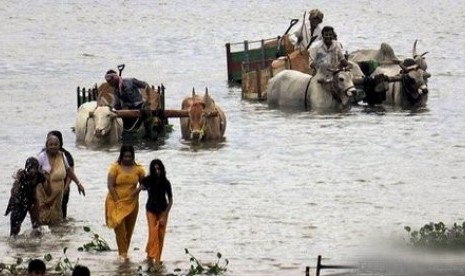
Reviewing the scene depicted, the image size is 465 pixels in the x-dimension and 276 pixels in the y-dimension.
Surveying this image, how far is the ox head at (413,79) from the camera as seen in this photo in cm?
3922

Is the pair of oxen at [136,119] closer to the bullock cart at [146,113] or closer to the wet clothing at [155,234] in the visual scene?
the bullock cart at [146,113]

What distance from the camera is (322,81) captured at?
124 ft

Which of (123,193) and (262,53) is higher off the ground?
(262,53)

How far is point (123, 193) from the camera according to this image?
20688 millimetres

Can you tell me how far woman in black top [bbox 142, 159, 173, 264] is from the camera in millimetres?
20016

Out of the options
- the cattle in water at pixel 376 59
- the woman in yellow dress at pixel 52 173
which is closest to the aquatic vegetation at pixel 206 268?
the woman in yellow dress at pixel 52 173

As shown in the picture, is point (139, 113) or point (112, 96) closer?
point (139, 113)

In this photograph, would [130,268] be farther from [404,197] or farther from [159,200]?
[404,197]

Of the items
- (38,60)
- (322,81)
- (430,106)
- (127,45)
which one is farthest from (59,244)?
(127,45)

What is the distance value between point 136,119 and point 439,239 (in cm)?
1577

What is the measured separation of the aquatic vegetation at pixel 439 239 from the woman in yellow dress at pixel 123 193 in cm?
337

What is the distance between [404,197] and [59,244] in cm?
701

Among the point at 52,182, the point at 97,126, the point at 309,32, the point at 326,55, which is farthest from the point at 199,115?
the point at 52,182

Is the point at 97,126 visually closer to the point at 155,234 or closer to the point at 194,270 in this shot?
the point at 155,234
